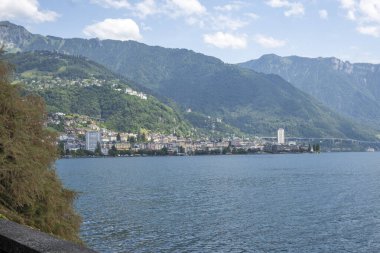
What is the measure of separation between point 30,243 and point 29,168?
1273 cm

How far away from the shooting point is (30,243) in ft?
15.0

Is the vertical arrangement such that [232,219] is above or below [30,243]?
below

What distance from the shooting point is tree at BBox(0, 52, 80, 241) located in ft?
52.1

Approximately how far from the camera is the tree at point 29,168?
52.1 feet

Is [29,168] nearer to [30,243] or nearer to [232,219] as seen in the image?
[30,243]

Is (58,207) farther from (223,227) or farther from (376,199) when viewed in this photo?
(376,199)

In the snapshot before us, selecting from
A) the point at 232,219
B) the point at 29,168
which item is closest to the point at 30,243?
the point at 29,168

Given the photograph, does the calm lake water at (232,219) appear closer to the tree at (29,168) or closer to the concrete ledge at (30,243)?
the tree at (29,168)

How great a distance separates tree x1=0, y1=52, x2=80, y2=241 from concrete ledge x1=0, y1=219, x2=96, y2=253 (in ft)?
31.4

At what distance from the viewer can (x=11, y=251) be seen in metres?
4.72

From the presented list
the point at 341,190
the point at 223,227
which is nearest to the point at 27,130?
the point at 223,227

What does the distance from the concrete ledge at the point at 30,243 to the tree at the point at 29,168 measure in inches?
376

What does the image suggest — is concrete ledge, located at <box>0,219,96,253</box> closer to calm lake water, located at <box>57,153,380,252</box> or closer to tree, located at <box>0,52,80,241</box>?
tree, located at <box>0,52,80,241</box>

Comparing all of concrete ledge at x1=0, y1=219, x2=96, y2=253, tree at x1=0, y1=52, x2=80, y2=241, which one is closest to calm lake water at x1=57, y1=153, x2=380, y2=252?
tree at x1=0, y1=52, x2=80, y2=241
